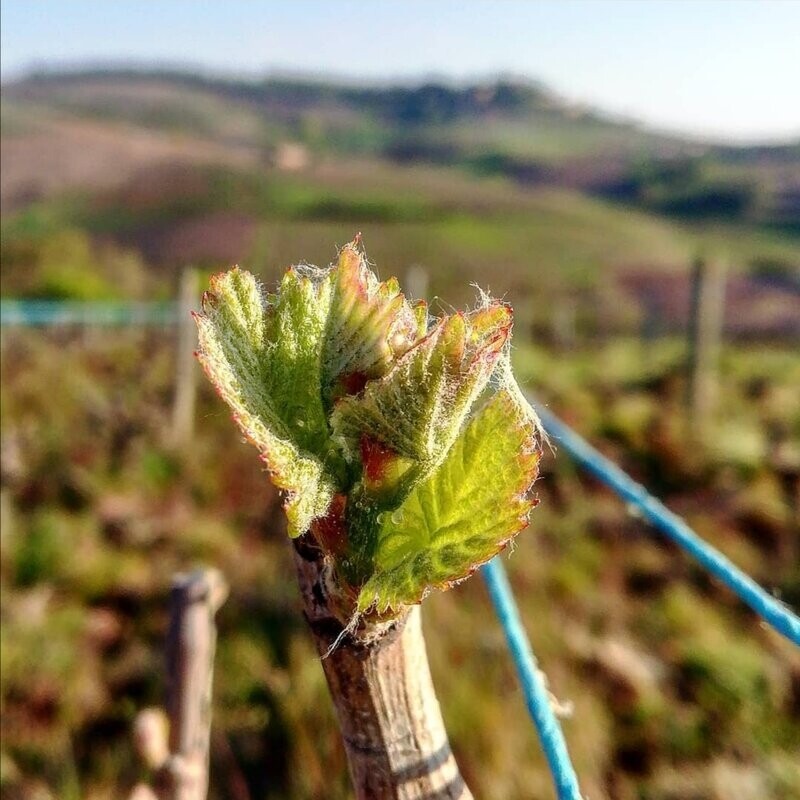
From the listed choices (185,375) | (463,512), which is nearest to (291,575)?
(185,375)

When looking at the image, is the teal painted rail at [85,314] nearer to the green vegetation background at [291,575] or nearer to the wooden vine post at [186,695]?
the green vegetation background at [291,575]

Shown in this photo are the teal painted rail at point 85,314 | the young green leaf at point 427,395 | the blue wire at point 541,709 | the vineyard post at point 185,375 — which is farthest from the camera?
the teal painted rail at point 85,314

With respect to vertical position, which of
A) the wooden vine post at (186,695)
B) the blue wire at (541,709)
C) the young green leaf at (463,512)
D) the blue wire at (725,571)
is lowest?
the wooden vine post at (186,695)

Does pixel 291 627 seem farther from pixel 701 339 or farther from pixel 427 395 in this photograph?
pixel 701 339

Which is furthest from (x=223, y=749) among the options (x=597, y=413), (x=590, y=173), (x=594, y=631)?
(x=590, y=173)

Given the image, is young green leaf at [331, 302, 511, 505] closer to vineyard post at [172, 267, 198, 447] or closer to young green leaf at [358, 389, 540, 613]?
young green leaf at [358, 389, 540, 613]

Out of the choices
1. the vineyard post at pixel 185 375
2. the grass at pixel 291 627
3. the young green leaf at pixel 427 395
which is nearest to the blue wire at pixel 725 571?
the young green leaf at pixel 427 395

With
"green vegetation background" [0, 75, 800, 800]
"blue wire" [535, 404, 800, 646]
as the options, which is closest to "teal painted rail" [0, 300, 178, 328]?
"green vegetation background" [0, 75, 800, 800]
